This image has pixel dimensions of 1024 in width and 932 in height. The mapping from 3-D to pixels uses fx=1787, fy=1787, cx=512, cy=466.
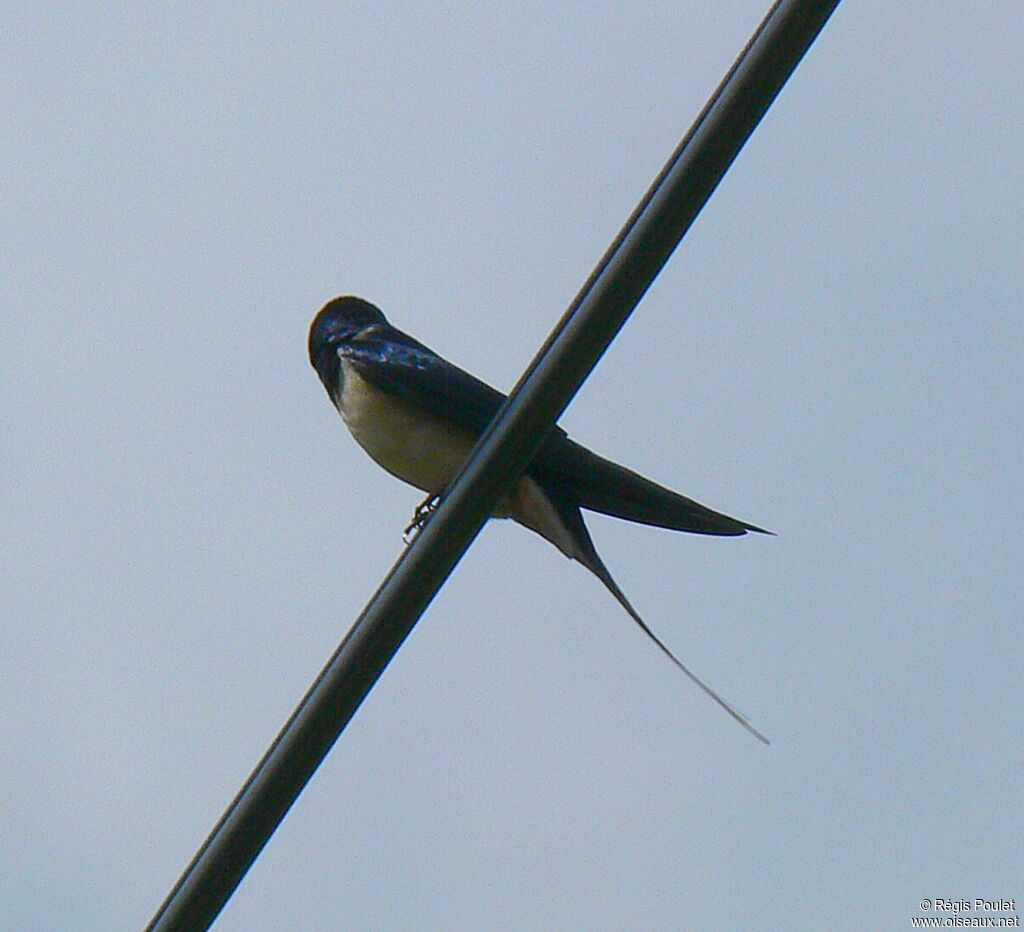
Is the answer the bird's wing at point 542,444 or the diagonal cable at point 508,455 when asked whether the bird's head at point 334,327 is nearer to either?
the bird's wing at point 542,444

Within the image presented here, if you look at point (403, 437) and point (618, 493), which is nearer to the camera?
point (618, 493)

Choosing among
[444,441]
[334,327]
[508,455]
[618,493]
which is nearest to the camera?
[508,455]

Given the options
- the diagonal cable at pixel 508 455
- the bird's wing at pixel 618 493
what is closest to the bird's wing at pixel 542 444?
the bird's wing at pixel 618 493

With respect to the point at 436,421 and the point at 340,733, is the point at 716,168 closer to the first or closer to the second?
the point at 340,733

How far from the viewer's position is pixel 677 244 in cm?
176

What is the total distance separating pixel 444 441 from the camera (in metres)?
3.88

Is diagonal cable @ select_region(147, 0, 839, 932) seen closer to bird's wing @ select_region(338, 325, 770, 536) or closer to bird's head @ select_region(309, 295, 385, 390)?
bird's wing @ select_region(338, 325, 770, 536)

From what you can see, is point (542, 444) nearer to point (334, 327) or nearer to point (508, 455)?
point (508, 455)

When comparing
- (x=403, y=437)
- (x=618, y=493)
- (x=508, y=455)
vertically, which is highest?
(x=403, y=437)

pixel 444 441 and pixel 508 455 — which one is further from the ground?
pixel 444 441

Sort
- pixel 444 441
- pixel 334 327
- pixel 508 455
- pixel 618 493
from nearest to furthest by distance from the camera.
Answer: pixel 508 455 < pixel 618 493 < pixel 444 441 < pixel 334 327

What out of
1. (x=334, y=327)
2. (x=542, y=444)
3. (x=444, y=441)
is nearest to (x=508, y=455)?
(x=542, y=444)

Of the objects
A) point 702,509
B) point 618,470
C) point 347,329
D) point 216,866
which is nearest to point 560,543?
point 618,470

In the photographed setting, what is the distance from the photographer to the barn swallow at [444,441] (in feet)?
9.56
